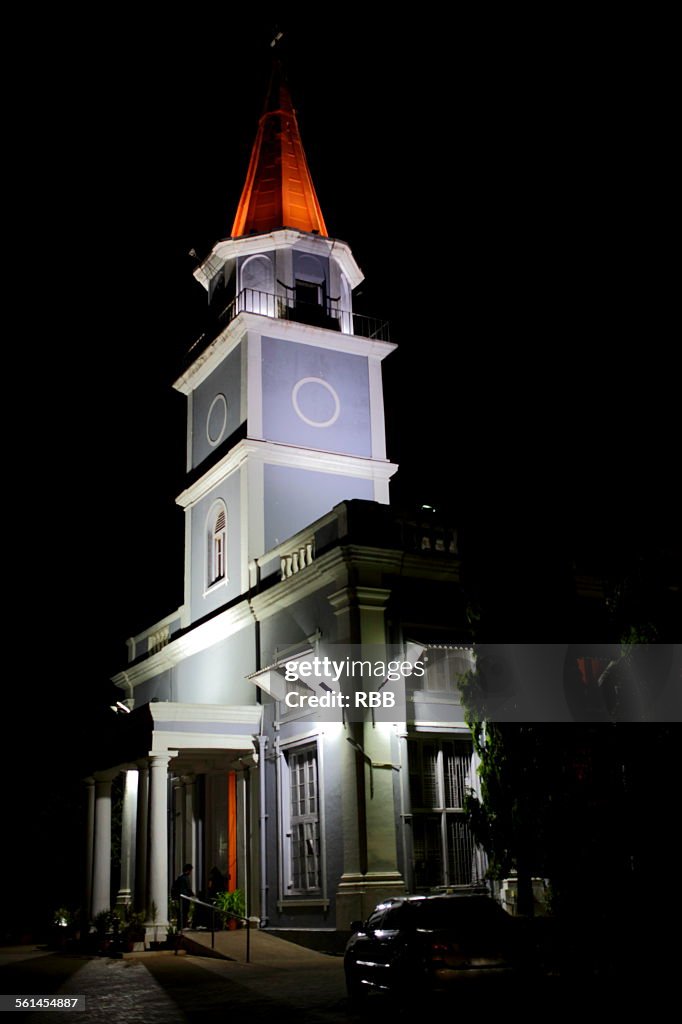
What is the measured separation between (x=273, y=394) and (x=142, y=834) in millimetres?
11154

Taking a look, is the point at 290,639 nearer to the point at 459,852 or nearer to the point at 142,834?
the point at 142,834

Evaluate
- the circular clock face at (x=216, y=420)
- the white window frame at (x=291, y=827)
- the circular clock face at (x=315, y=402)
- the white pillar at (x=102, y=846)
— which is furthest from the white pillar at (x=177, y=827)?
the circular clock face at (x=315, y=402)

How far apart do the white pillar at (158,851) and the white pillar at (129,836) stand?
7073 mm

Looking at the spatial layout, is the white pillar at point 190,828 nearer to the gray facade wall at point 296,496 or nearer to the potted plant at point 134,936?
the potted plant at point 134,936

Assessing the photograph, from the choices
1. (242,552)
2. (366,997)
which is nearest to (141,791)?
(242,552)

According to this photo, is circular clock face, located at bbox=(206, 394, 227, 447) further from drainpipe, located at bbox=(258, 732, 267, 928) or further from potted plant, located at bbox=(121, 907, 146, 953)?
potted plant, located at bbox=(121, 907, 146, 953)

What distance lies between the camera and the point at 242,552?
974 inches

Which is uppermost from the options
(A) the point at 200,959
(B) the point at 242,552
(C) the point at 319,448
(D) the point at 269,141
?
(D) the point at 269,141

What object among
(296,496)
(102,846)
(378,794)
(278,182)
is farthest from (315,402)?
(102,846)

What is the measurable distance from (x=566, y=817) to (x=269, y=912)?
10.2 meters

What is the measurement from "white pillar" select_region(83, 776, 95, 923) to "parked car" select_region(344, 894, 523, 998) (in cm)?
1371

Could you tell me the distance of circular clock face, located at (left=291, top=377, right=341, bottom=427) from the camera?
2664 centimetres

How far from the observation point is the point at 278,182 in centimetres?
3011

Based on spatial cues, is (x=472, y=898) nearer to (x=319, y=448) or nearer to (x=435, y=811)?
(x=435, y=811)
